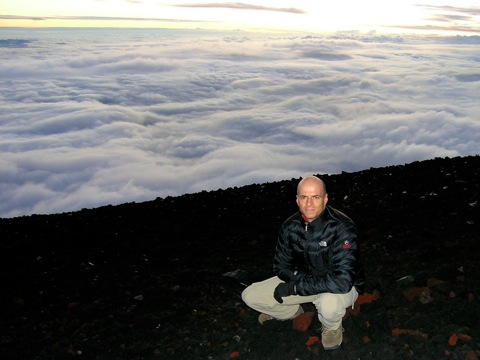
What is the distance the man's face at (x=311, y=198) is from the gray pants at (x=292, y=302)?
41.4 inches

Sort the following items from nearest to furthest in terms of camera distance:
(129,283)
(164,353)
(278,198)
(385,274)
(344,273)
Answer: (344,273)
(164,353)
(385,274)
(129,283)
(278,198)

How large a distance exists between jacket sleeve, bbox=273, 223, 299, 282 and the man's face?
0.51 metres

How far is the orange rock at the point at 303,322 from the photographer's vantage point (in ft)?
22.4

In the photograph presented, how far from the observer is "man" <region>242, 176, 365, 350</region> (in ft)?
18.5

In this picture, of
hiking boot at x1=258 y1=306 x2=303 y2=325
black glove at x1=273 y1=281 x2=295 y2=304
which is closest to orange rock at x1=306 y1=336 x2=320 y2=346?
hiking boot at x1=258 y1=306 x2=303 y2=325

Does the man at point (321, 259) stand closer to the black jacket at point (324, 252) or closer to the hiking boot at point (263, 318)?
the black jacket at point (324, 252)

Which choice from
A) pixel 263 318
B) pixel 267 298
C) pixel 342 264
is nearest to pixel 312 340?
pixel 267 298

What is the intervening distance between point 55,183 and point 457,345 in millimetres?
170189

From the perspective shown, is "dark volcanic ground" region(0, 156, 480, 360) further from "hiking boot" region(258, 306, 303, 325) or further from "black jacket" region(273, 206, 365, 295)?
"black jacket" region(273, 206, 365, 295)

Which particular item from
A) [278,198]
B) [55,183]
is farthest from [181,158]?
[278,198]

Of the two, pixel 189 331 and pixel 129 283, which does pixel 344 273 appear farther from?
pixel 129 283

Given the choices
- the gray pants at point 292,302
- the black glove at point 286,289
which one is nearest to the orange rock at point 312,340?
the gray pants at point 292,302

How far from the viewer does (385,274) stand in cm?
849

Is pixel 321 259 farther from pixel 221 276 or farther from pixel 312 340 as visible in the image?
pixel 221 276
